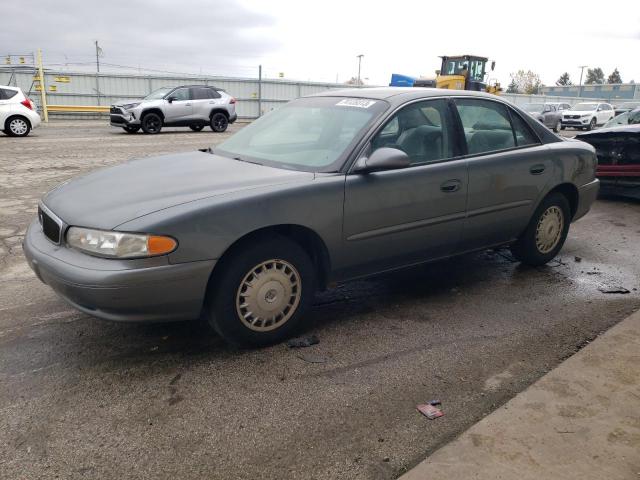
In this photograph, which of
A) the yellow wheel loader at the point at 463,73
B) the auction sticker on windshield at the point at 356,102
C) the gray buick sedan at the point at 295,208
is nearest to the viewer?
the gray buick sedan at the point at 295,208

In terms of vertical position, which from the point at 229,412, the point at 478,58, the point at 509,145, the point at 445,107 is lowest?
the point at 229,412

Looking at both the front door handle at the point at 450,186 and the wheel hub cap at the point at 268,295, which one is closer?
the wheel hub cap at the point at 268,295

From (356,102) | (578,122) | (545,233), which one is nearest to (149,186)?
(356,102)

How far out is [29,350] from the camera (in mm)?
3434

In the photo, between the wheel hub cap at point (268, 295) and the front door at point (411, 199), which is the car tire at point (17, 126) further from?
the wheel hub cap at point (268, 295)

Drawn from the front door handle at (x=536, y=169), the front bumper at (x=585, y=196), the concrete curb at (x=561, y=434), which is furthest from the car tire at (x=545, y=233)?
Result: the concrete curb at (x=561, y=434)

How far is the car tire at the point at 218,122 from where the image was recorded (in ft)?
64.9

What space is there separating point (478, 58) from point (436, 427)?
25036 millimetres

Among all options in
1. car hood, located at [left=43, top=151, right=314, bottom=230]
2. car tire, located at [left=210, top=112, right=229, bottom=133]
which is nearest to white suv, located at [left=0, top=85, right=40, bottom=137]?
car tire, located at [left=210, top=112, right=229, bottom=133]

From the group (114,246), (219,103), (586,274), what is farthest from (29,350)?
(219,103)

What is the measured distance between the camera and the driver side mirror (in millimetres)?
3645

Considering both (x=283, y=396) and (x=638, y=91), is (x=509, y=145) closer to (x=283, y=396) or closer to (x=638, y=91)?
(x=283, y=396)

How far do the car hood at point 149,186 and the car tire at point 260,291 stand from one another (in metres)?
0.41

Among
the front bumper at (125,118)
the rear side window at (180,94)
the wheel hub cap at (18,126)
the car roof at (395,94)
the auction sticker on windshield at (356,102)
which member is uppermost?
the rear side window at (180,94)
